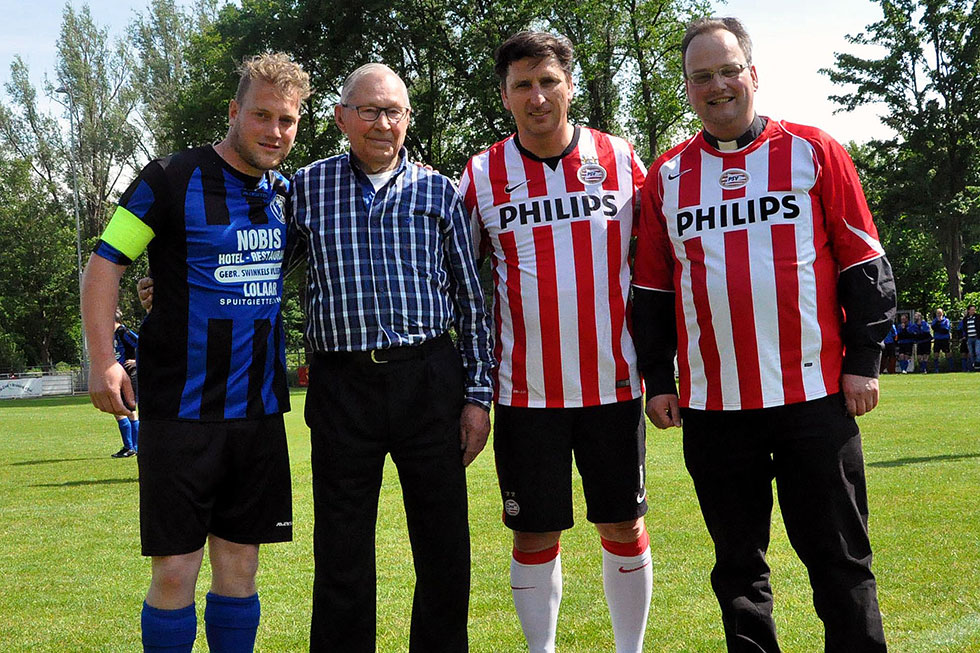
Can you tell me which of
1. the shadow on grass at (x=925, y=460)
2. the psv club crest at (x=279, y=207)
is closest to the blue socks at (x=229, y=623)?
the psv club crest at (x=279, y=207)

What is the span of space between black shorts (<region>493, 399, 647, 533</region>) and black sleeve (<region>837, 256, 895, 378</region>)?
0.87m

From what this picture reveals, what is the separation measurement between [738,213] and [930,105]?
33460 mm

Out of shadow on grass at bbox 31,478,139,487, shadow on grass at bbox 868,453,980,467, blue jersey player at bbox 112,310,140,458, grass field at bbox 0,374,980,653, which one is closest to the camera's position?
grass field at bbox 0,374,980,653

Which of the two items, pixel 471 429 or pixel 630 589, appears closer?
pixel 471 429

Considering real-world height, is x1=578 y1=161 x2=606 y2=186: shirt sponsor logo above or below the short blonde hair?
below

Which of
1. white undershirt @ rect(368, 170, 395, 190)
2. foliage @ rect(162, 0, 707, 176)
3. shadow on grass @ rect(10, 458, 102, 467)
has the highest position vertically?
foliage @ rect(162, 0, 707, 176)

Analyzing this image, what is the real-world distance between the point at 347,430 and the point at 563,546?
2923 millimetres

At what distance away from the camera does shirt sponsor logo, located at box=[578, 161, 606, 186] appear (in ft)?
11.4

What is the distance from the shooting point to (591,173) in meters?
3.47

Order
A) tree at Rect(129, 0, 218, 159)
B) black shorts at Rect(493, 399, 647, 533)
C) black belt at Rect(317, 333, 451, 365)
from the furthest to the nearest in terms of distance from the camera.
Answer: tree at Rect(129, 0, 218, 159) < black shorts at Rect(493, 399, 647, 533) < black belt at Rect(317, 333, 451, 365)

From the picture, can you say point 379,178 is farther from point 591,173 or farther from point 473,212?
point 591,173

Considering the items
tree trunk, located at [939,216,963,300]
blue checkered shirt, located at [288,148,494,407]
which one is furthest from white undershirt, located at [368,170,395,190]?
tree trunk, located at [939,216,963,300]

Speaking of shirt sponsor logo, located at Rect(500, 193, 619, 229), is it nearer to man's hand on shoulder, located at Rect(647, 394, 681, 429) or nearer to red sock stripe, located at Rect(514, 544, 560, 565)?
man's hand on shoulder, located at Rect(647, 394, 681, 429)

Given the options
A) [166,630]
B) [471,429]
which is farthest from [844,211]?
[166,630]
